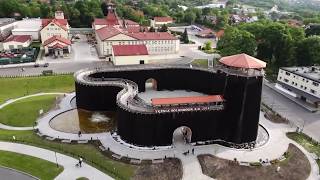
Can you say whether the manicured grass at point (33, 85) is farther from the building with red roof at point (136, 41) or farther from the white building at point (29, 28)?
the white building at point (29, 28)

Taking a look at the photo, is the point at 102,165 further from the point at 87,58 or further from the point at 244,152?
the point at 87,58

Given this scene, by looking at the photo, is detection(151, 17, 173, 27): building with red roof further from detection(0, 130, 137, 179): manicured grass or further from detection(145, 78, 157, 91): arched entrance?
detection(0, 130, 137, 179): manicured grass

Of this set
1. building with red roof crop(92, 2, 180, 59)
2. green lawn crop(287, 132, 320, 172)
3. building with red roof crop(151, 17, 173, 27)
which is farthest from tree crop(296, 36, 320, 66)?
building with red roof crop(151, 17, 173, 27)

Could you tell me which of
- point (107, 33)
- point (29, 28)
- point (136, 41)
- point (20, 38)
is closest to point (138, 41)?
point (136, 41)

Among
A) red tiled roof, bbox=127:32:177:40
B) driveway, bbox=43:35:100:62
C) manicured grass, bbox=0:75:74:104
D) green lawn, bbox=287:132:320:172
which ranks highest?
red tiled roof, bbox=127:32:177:40

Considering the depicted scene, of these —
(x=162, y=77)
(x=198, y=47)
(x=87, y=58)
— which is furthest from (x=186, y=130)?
(x=198, y=47)

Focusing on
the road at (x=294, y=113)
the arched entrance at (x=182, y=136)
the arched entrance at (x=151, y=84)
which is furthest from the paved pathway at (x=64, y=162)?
the road at (x=294, y=113)
